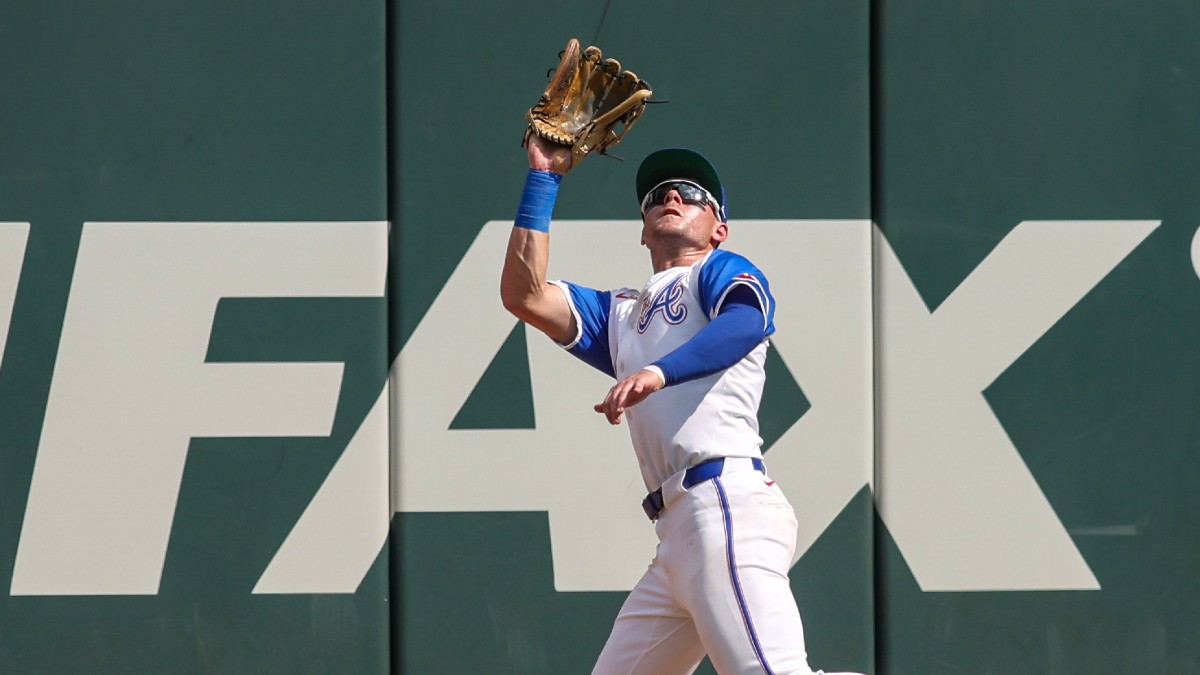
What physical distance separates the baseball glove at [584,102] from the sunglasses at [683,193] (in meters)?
0.19

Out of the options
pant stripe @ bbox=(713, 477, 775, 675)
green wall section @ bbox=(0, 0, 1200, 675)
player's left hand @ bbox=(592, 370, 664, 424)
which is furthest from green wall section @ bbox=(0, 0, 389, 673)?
player's left hand @ bbox=(592, 370, 664, 424)

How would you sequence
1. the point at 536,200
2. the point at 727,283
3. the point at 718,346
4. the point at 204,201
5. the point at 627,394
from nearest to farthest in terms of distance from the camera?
the point at 627,394
the point at 718,346
the point at 727,283
the point at 536,200
the point at 204,201

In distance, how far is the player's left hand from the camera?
108 inches

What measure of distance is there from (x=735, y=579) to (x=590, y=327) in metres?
0.83

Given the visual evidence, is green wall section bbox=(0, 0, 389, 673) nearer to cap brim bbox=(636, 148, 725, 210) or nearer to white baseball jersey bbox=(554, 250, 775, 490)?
cap brim bbox=(636, 148, 725, 210)

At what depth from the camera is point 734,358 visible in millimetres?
2967

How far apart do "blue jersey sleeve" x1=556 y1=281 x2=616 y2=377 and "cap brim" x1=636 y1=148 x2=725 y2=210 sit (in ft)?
1.08

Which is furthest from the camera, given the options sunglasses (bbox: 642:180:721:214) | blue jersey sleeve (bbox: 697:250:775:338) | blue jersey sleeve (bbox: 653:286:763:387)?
sunglasses (bbox: 642:180:721:214)

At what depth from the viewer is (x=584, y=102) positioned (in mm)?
3471

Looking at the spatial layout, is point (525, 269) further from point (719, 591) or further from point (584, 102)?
point (719, 591)

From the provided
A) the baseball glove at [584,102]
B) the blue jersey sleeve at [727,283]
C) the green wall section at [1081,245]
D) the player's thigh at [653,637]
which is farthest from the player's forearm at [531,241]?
the green wall section at [1081,245]


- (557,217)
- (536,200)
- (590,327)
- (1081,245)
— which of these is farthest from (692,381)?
(1081,245)

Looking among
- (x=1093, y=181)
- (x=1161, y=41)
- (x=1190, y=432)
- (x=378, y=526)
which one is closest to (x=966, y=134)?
(x=1093, y=181)

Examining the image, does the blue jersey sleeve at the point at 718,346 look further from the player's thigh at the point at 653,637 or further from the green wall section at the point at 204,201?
the green wall section at the point at 204,201
